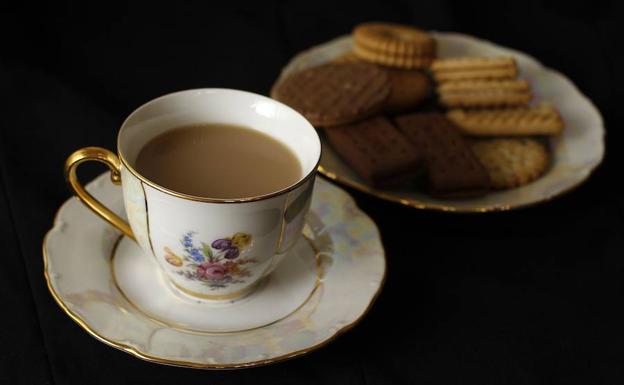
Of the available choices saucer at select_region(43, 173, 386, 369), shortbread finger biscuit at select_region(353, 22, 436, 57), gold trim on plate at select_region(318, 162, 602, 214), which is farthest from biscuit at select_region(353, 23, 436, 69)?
saucer at select_region(43, 173, 386, 369)

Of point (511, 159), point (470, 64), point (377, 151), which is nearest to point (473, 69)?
point (470, 64)

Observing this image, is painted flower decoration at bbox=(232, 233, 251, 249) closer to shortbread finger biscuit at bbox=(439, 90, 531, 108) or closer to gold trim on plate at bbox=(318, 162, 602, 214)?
gold trim on plate at bbox=(318, 162, 602, 214)

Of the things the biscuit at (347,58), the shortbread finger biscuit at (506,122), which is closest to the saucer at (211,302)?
the shortbread finger biscuit at (506,122)

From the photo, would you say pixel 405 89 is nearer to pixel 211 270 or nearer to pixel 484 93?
pixel 484 93

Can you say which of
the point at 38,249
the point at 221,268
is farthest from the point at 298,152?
the point at 38,249

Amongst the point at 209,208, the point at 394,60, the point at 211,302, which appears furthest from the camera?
the point at 394,60

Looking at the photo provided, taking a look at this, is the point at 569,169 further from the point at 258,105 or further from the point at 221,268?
the point at 221,268
